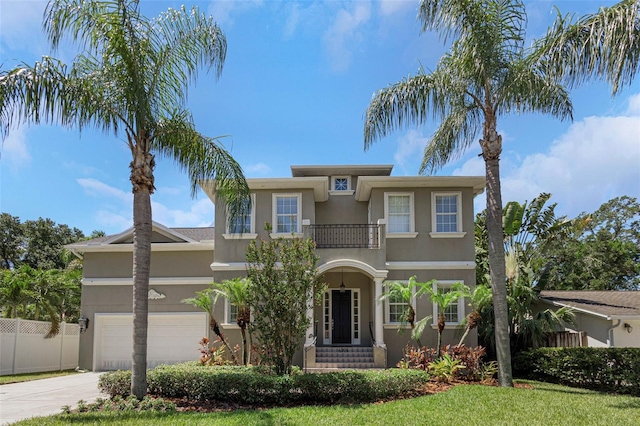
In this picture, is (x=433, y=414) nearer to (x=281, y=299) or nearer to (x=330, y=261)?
(x=281, y=299)

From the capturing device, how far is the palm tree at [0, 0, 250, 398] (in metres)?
9.84

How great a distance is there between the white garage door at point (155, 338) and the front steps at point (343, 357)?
4.90 meters

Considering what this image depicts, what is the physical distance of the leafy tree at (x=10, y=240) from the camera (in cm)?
3372

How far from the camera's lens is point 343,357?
15.9m

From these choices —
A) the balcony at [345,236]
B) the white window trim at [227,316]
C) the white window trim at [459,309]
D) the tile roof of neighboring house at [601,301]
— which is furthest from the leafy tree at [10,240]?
the tile roof of neighboring house at [601,301]

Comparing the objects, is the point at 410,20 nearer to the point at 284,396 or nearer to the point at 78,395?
the point at 284,396

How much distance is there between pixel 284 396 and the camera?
10.3 m

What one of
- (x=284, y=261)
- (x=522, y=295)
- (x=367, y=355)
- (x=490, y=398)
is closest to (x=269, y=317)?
(x=284, y=261)

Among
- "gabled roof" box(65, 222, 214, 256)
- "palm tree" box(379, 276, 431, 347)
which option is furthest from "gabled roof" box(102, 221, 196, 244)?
"palm tree" box(379, 276, 431, 347)

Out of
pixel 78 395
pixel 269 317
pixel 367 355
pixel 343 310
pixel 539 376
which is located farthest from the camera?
pixel 343 310

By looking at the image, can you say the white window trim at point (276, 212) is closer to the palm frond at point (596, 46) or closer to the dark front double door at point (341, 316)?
the dark front double door at point (341, 316)

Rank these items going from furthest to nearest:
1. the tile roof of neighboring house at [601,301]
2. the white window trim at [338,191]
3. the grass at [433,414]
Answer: the white window trim at [338,191] < the tile roof of neighboring house at [601,301] < the grass at [433,414]

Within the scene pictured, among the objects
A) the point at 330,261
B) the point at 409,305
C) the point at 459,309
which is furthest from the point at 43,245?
the point at 459,309

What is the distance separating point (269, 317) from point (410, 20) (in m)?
8.53
